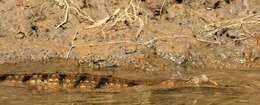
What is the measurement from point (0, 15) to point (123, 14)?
5.35 feet

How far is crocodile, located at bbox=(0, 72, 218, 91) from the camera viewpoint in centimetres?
732

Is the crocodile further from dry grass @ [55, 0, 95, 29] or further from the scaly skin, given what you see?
dry grass @ [55, 0, 95, 29]

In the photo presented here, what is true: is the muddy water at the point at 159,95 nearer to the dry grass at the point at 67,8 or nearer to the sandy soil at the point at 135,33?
the sandy soil at the point at 135,33

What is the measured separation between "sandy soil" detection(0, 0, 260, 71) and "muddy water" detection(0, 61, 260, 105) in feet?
2.19

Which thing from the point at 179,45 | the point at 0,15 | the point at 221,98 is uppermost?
the point at 0,15

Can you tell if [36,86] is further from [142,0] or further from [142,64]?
[142,0]

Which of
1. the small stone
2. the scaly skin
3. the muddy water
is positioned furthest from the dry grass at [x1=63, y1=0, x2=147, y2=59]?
the muddy water

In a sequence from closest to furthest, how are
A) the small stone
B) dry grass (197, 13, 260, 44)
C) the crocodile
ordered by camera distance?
the crocodile, dry grass (197, 13, 260, 44), the small stone

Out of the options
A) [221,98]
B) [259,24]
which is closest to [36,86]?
[221,98]

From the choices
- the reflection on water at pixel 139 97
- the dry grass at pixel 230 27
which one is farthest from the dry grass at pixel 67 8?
the reflection on water at pixel 139 97

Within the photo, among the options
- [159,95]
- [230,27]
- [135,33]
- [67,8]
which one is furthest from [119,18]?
[159,95]

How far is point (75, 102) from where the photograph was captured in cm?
680

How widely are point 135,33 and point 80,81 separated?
4.42 ft

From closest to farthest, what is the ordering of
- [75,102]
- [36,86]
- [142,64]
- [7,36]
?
[75,102]
[36,86]
[142,64]
[7,36]
